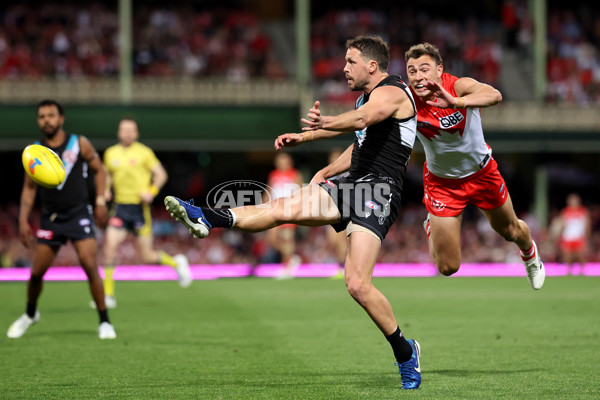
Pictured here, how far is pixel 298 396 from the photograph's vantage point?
627cm

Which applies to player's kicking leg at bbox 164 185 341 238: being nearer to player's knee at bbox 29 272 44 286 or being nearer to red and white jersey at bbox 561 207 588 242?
player's knee at bbox 29 272 44 286

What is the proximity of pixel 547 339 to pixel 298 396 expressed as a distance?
3.85 meters

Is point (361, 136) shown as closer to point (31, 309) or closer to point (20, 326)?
point (31, 309)

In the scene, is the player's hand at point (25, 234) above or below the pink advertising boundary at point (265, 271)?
above

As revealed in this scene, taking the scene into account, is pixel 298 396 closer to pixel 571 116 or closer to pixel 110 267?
pixel 110 267

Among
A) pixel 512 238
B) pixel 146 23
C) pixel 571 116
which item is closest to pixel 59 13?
pixel 146 23

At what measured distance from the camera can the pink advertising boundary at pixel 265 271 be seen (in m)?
19.5

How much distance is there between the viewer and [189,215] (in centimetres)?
636

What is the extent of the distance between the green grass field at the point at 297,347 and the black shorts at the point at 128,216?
116 centimetres

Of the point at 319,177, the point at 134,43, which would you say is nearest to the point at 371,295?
the point at 319,177

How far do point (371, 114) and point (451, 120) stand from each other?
5.94ft

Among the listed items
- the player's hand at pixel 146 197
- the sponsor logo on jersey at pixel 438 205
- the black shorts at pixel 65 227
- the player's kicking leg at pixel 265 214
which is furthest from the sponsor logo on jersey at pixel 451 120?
the player's hand at pixel 146 197

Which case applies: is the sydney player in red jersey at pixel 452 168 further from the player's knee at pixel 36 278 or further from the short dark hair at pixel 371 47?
the player's knee at pixel 36 278

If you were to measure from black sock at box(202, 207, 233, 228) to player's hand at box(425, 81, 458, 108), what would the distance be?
5.32 feet
